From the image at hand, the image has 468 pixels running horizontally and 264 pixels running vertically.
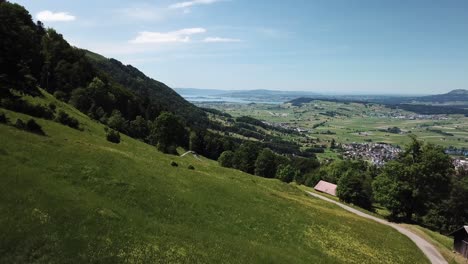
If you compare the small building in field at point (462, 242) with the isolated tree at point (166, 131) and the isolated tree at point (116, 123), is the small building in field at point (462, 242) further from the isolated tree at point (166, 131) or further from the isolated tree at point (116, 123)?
the isolated tree at point (116, 123)

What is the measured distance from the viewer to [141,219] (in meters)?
31.9

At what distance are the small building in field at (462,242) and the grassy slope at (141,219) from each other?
10.4 m

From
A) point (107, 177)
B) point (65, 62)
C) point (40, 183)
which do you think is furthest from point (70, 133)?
point (65, 62)

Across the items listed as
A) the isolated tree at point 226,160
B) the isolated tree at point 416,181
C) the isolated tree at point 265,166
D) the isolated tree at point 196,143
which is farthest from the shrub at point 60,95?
the isolated tree at point 416,181

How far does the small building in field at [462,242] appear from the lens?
5692 cm

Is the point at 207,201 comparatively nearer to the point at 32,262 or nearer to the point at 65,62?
the point at 32,262

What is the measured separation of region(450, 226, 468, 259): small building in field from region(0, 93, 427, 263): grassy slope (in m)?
10.4

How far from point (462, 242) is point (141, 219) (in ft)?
178

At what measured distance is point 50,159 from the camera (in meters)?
38.1

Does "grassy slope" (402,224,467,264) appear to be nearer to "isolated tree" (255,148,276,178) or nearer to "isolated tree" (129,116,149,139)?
"isolated tree" (255,148,276,178)

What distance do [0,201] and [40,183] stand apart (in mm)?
4277

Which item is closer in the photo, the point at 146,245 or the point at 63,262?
the point at 63,262

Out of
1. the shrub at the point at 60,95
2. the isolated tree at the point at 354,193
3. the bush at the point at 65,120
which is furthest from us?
the shrub at the point at 60,95

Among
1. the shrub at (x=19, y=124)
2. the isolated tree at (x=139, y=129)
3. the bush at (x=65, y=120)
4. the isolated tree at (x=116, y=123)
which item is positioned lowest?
the isolated tree at (x=139, y=129)
